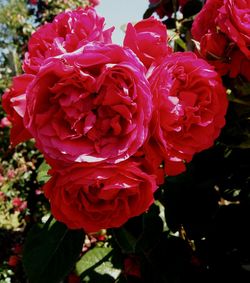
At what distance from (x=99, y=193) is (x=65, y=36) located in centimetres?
26

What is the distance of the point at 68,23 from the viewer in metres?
0.66

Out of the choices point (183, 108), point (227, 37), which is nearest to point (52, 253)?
point (183, 108)

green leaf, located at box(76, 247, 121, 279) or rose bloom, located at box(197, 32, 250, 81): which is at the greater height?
rose bloom, located at box(197, 32, 250, 81)

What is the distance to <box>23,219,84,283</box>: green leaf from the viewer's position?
2.81 feet

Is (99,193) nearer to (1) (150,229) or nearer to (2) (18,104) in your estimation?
(2) (18,104)

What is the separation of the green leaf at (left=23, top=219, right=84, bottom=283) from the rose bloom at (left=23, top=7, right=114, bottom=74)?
399 mm

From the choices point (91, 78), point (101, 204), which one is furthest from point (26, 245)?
point (91, 78)

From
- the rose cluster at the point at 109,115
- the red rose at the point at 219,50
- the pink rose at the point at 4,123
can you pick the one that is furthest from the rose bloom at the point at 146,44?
the pink rose at the point at 4,123

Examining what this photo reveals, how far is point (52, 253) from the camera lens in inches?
34.9

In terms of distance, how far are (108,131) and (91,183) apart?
0.09 metres

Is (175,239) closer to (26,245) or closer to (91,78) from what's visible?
(26,245)

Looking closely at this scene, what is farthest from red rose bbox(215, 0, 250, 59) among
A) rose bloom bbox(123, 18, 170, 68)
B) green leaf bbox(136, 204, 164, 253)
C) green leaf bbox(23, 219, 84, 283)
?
green leaf bbox(23, 219, 84, 283)

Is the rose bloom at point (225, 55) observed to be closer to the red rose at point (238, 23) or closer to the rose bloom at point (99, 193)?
the red rose at point (238, 23)

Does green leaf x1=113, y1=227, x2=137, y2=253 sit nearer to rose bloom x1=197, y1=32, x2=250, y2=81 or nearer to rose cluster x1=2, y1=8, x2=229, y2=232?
rose cluster x1=2, y1=8, x2=229, y2=232
